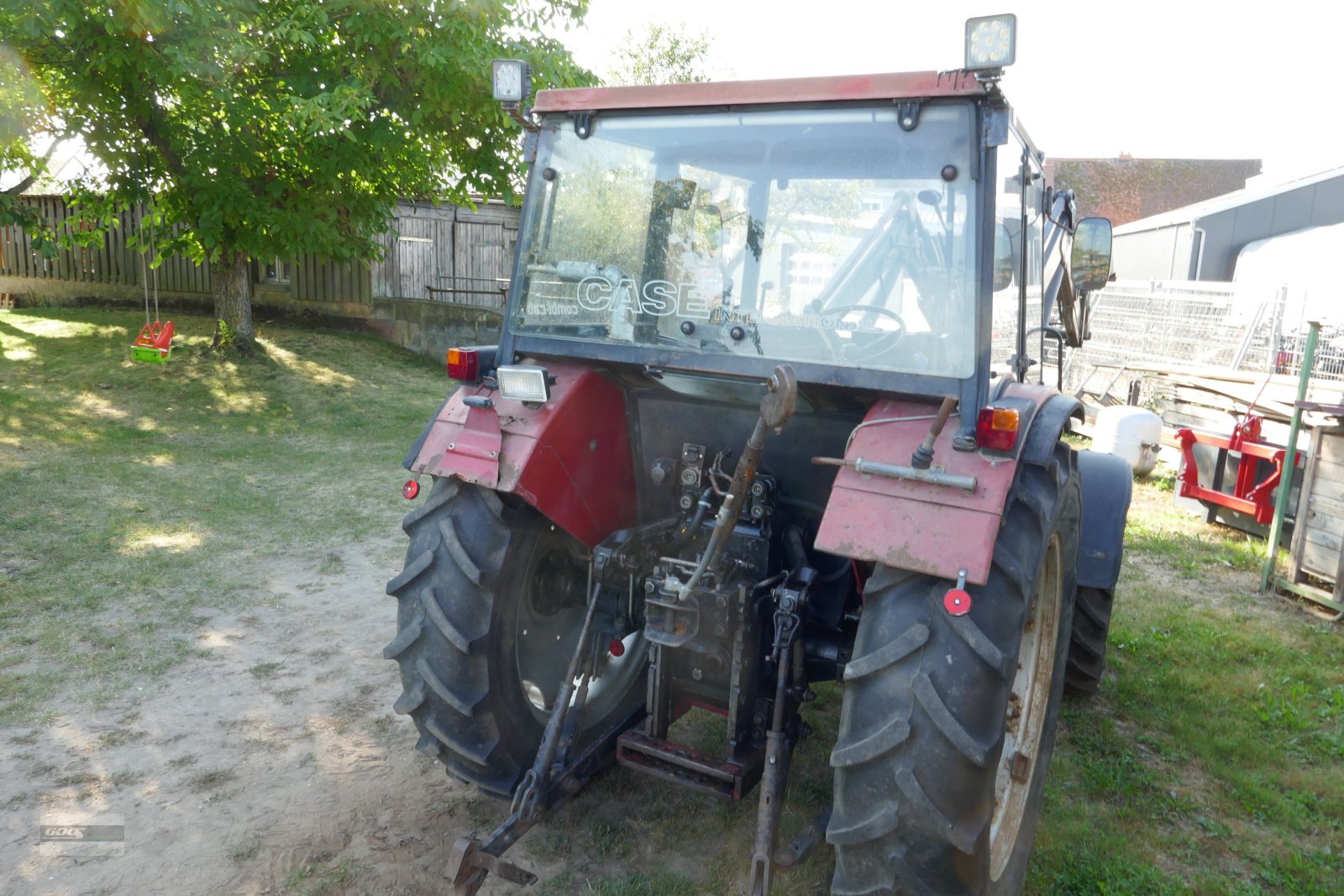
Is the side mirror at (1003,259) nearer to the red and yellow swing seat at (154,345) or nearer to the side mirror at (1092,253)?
the side mirror at (1092,253)

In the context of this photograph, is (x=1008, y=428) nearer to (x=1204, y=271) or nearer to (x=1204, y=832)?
(x=1204, y=832)

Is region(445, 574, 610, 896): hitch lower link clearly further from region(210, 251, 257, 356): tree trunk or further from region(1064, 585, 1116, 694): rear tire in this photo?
region(210, 251, 257, 356): tree trunk

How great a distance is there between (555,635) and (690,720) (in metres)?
0.93

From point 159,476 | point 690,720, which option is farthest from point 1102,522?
point 159,476

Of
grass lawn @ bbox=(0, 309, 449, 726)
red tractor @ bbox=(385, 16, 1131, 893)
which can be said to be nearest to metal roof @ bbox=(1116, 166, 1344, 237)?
grass lawn @ bbox=(0, 309, 449, 726)

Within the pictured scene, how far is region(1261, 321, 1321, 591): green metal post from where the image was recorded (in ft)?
19.0

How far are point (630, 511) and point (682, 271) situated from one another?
2.98ft

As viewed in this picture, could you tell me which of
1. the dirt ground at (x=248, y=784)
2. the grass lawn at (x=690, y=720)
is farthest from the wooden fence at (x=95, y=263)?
the dirt ground at (x=248, y=784)

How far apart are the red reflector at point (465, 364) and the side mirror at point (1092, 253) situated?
247 centimetres

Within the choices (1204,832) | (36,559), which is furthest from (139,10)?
(1204,832)

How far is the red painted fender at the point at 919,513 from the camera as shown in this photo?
7.48 ft

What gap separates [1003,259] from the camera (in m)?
3.07

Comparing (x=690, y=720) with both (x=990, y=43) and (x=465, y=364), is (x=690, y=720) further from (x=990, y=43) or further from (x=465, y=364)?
(x=990, y=43)

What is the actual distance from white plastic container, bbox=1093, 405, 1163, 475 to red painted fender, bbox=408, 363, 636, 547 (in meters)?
6.87
